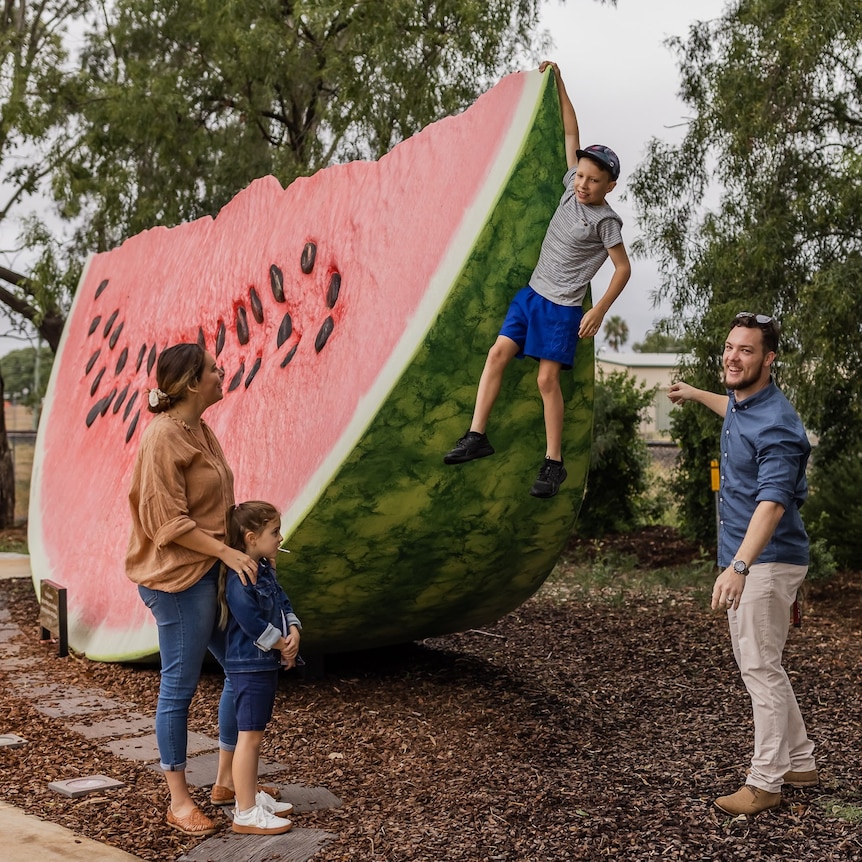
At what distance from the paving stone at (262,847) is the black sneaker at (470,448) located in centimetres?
151

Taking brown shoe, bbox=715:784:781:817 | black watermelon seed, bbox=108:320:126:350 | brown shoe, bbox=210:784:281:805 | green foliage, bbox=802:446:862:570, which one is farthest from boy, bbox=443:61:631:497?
green foliage, bbox=802:446:862:570

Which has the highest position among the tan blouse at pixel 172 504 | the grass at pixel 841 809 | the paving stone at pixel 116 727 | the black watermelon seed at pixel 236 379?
the black watermelon seed at pixel 236 379

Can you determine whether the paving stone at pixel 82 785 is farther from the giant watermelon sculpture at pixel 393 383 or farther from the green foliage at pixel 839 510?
the green foliage at pixel 839 510

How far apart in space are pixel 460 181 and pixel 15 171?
11.4m

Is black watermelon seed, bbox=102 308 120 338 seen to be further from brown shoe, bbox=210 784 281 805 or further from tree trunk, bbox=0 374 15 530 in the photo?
tree trunk, bbox=0 374 15 530

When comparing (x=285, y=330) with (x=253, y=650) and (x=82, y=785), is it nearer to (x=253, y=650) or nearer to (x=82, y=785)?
(x=253, y=650)

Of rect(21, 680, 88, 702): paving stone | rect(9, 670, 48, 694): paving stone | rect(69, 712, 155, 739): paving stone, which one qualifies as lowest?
rect(9, 670, 48, 694): paving stone

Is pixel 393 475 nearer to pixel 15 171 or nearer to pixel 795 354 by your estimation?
pixel 795 354

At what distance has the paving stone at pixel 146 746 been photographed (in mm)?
4754

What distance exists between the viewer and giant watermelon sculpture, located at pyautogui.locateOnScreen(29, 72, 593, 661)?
14.7 feet

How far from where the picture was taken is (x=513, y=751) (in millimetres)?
4785

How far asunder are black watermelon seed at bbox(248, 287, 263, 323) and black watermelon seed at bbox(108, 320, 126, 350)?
2.14 meters

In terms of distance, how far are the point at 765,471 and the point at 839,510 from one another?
760 cm

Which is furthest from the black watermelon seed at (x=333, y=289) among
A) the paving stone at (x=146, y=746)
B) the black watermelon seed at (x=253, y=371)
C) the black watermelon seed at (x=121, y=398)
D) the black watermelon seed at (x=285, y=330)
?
the black watermelon seed at (x=121, y=398)
